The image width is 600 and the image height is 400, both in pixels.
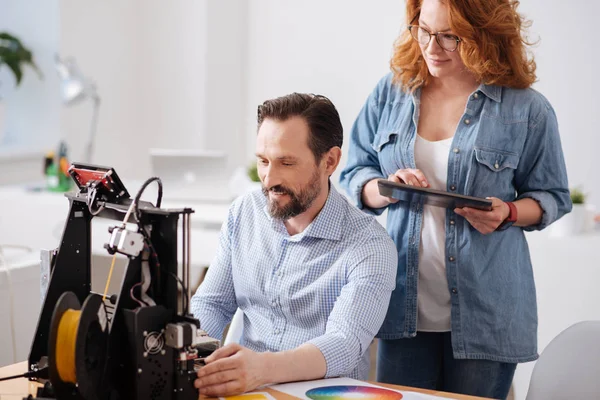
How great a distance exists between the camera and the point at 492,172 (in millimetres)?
1874

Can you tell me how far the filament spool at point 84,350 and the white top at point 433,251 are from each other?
843 millimetres

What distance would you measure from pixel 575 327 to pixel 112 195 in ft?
3.46

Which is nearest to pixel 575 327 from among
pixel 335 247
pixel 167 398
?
pixel 335 247

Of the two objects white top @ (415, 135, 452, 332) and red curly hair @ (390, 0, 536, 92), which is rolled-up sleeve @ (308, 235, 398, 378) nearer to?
white top @ (415, 135, 452, 332)

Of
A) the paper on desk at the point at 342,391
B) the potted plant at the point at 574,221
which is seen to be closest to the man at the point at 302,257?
the paper on desk at the point at 342,391

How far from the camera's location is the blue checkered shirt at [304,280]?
1729 mm

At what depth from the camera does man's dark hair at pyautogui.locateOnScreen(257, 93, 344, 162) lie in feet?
5.98

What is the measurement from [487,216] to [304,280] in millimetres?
446

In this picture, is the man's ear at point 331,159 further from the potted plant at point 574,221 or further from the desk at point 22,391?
the potted plant at point 574,221

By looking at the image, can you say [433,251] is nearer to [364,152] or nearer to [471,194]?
[471,194]

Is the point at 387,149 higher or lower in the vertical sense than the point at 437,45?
lower

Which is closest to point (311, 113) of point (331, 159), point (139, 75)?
point (331, 159)

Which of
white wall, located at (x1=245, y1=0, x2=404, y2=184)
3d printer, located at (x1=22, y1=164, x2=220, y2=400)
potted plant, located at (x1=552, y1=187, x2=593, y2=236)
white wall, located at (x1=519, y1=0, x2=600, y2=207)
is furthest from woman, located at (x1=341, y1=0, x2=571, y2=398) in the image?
white wall, located at (x1=245, y1=0, x2=404, y2=184)

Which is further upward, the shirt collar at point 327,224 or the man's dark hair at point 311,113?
the man's dark hair at point 311,113
